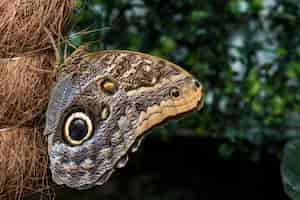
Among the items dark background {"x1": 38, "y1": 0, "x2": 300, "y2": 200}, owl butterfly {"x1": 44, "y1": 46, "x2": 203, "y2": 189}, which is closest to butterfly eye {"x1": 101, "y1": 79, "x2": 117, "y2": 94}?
owl butterfly {"x1": 44, "y1": 46, "x2": 203, "y2": 189}

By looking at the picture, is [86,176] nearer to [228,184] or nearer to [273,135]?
[273,135]

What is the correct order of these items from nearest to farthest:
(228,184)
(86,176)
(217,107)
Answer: (86,176), (217,107), (228,184)

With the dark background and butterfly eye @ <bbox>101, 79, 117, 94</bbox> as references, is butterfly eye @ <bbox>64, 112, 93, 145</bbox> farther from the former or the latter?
the dark background

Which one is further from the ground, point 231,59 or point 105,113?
point 231,59

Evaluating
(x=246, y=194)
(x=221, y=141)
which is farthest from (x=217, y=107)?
(x=246, y=194)

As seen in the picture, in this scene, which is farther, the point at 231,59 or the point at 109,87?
the point at 231,59

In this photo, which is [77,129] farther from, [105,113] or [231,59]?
[231,59]

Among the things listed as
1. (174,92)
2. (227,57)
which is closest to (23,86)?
(174,92)
